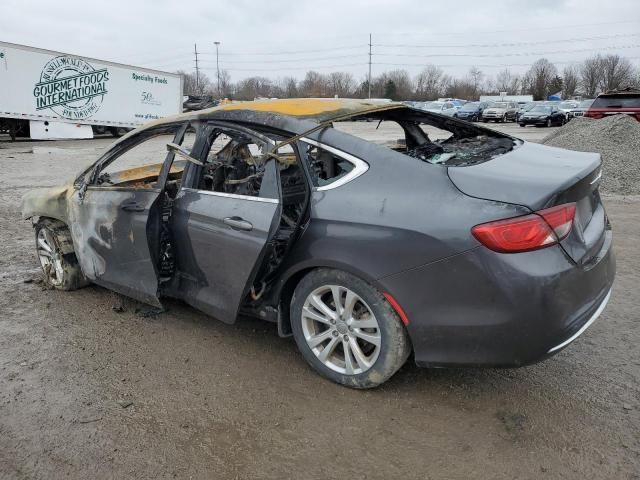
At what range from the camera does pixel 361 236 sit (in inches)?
110

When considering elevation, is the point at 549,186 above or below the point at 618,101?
below

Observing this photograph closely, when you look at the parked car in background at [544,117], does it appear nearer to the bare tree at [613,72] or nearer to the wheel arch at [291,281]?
the wheel arch at [291,281]

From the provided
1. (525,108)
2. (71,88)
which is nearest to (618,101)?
(71,88)

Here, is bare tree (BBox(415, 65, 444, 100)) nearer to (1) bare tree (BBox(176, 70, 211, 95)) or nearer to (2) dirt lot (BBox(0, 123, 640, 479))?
(1) bare tree (BBox(176, 70, 211, 95))

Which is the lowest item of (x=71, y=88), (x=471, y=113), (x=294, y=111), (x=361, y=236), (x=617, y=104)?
(x=361, y=236)

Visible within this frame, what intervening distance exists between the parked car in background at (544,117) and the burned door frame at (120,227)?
33.1 metres

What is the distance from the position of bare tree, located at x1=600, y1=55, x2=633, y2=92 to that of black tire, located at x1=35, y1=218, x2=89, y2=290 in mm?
103425

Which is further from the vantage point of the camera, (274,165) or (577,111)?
(577,111)

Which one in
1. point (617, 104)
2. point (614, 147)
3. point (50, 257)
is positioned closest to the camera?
point (50, 257)

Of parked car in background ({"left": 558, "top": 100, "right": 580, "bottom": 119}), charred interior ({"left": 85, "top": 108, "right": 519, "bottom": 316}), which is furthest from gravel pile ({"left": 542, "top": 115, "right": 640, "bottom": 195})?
parked car in background ({"left": 558, "top": 100, "right": 580, "bottom": 119})

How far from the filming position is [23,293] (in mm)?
4723

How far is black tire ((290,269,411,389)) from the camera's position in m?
2.80

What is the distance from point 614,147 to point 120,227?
9.93 metres

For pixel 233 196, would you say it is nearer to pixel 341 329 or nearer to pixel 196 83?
pixel 341 329
